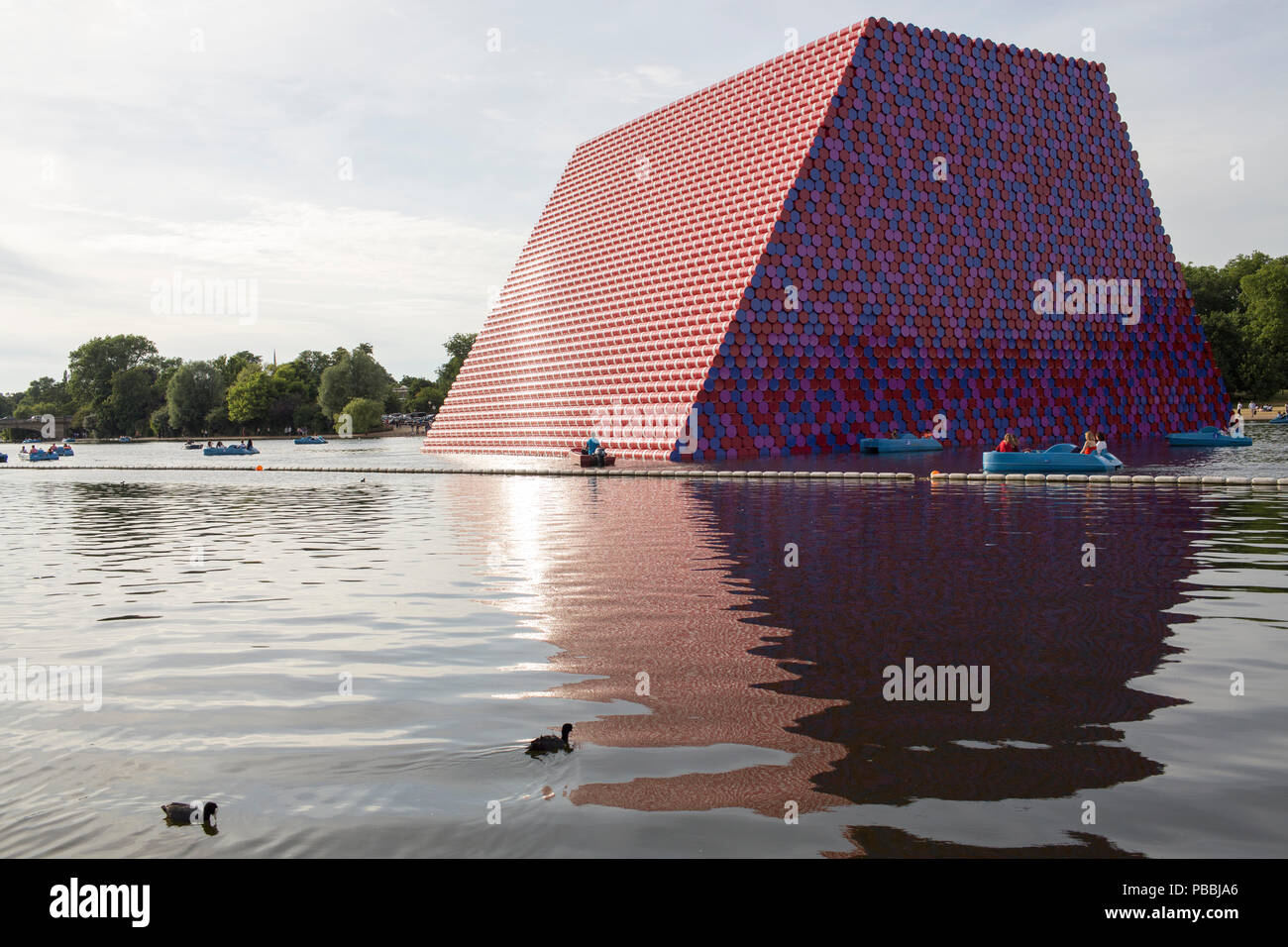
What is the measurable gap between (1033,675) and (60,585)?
35.3 ft

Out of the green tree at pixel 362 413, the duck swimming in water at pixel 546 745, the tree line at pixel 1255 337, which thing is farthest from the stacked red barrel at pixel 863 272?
the green tree at pixel 362 413

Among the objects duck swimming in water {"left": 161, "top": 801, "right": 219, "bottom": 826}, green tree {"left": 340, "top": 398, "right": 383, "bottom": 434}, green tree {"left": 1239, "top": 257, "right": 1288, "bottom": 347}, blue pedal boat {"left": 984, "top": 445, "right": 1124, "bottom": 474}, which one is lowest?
duck swimming in water {"left": 161, "top": 801, "right": 219, "bottom": 826}

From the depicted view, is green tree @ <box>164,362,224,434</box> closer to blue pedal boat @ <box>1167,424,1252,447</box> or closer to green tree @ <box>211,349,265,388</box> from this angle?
green tree @ <box>211,349,265,388</box>

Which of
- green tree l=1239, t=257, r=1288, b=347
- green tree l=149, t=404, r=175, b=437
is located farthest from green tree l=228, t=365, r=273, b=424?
green tree l=1239, t=257, r=1288, b=347

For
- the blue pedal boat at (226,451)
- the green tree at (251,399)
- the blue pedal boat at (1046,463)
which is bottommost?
the blue pedal boat at (1046,463)

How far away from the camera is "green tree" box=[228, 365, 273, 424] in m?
140

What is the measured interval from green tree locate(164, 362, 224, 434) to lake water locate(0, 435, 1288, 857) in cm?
14251

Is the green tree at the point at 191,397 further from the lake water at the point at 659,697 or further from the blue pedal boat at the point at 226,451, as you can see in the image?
the lake water at the point at 659,697

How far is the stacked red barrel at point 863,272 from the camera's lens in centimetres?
4431

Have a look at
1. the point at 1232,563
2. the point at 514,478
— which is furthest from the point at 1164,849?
the point at 514,478

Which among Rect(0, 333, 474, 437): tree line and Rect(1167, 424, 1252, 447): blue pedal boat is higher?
Rect(0, 333, 474, 437): tree line

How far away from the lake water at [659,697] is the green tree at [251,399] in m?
132

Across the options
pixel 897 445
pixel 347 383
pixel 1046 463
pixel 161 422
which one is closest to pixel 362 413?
pixel 347 383
